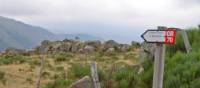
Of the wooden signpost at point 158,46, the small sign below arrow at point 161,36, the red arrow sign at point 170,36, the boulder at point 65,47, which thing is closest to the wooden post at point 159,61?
the wooden signpost at point 158,46

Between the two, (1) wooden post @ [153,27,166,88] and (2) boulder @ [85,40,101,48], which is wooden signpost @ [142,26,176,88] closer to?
(1) wooden post @ [153,27,166,88]

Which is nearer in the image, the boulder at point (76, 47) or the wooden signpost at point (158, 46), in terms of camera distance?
the wooden signpost at point (158, 46)

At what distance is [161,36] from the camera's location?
10.2m

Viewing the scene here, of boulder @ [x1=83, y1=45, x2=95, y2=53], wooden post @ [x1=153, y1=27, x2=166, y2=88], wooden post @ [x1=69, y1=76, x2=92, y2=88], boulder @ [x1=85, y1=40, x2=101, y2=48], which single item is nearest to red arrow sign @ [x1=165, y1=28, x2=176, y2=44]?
wooden post @ [x1=153, y1=27, x2=166, y2=88]

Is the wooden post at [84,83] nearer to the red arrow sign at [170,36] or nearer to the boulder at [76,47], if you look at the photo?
the red arrow sign at [170,36]

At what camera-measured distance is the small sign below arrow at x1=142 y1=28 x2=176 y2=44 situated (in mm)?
9953

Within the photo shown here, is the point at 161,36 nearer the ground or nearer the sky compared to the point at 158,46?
nearer the sky

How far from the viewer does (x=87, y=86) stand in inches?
606

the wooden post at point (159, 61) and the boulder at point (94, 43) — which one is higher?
the wooden post at point (159, 61)

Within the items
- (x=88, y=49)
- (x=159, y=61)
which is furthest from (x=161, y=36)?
(x=88, y=49)

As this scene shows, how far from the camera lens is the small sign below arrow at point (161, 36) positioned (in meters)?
9.95

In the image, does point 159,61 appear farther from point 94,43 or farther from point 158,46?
point 94,43

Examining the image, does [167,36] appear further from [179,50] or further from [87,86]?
[179,50]

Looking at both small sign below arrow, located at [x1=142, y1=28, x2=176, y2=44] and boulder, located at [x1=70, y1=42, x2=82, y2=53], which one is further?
boulder, located at [x1=70, y1=42, x2=82, y2=53]
